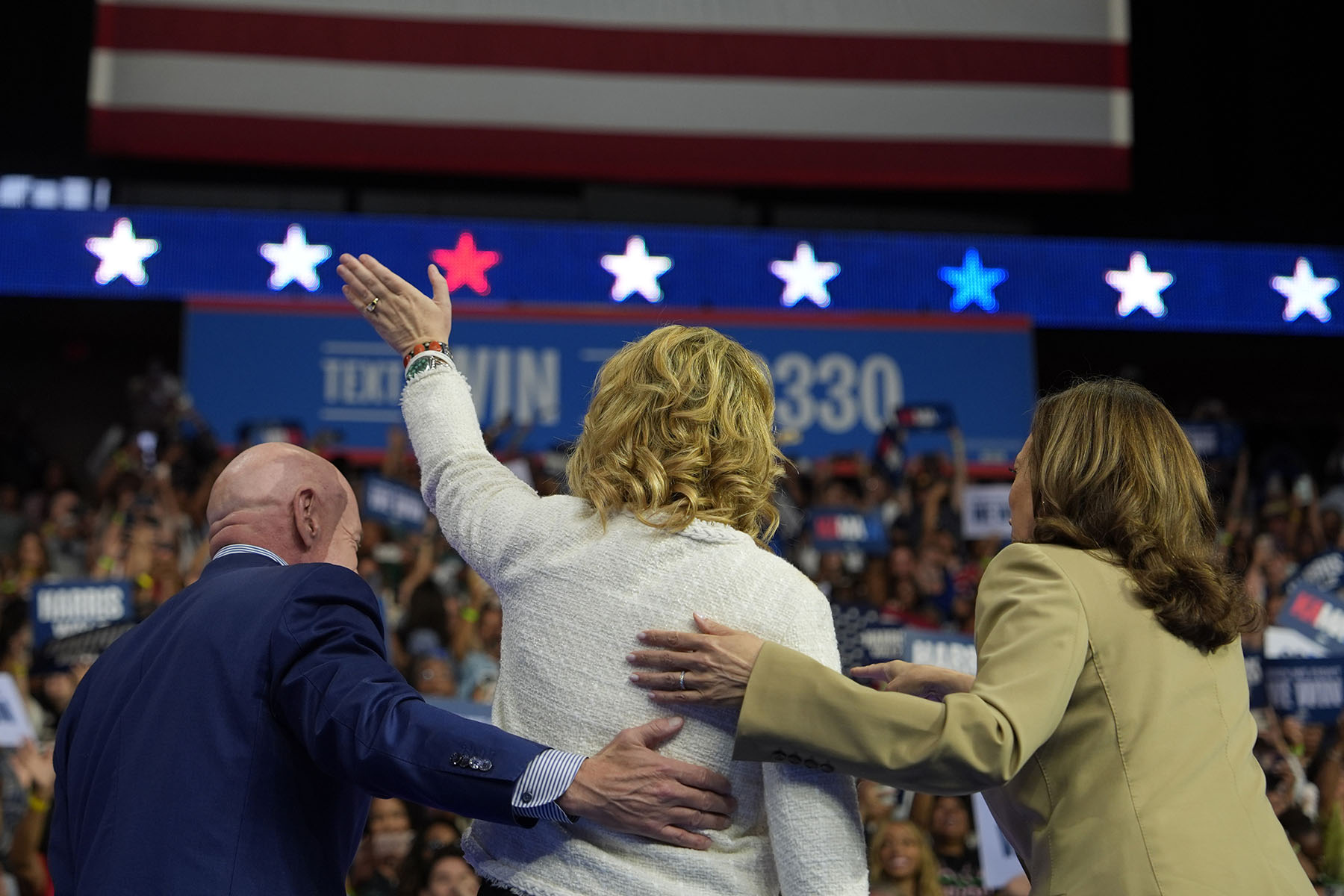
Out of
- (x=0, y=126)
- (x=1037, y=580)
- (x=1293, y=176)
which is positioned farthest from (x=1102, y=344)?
(x=1037, y=580)

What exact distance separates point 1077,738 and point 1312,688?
377 centimetres

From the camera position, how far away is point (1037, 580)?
151 cm

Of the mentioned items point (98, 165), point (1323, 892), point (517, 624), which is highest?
point (98, 165)

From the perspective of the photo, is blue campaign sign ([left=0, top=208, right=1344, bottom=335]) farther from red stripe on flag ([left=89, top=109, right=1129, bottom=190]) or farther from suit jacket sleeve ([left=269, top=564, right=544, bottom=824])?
suit jacket sleeve ([left=269, top=564, right=544, bottom=824])

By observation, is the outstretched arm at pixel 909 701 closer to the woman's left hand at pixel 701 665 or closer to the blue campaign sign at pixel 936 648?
the woman's left hand at pixel 701 665

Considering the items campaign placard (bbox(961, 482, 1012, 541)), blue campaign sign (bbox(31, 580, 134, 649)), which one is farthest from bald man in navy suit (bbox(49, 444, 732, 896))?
campaign placard (bbox(961, 482, 1012, 541))

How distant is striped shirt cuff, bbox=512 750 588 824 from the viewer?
145 cm

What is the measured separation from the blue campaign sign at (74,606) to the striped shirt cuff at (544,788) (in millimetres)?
3522

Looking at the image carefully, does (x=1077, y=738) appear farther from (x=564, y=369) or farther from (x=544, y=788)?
(x=564, y=369)

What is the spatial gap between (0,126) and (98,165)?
0.85 metres

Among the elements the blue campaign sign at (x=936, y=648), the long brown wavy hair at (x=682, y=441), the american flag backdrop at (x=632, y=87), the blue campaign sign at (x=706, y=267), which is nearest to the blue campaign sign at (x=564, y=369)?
the blue campaign sign at (x=706, y=267)

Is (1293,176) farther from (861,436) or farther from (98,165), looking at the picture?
(98,165)

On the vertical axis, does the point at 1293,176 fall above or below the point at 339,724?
above

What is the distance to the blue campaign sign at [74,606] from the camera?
4.56 meters
